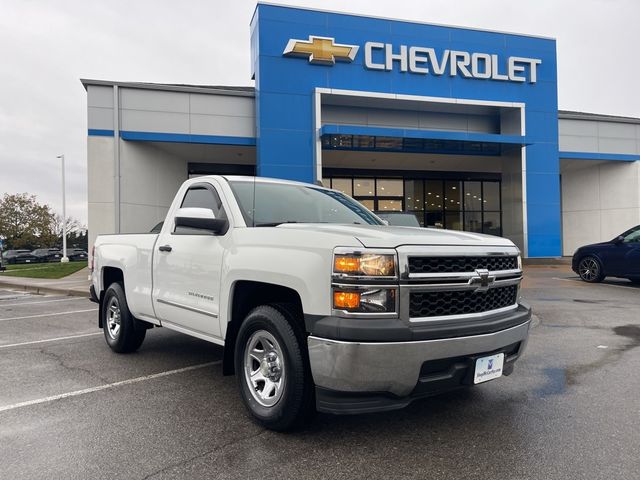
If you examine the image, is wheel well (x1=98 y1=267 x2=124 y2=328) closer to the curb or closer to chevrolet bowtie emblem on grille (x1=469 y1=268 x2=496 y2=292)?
chevrolet bowtie emblem on grille (x1=469 y1=268 x2=496 y2=292)

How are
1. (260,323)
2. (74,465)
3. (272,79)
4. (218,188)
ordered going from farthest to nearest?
1. (272,79)
2. (218,188)
3. (260,323)
4. (74,465)

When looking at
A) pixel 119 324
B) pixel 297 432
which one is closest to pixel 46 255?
pixel 119 324

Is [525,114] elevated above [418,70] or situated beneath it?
situated beneath

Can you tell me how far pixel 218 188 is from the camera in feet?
14.2

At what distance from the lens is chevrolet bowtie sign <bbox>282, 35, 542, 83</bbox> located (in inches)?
704

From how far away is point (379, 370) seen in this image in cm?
281

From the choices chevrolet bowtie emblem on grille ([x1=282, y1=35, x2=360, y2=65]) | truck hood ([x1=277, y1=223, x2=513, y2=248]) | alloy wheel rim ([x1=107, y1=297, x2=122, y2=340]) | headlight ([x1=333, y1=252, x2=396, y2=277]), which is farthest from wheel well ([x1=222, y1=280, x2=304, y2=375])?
chevrolet bowtie emblem on grille ([x1=282, y1=35, x2=360, y2=65])

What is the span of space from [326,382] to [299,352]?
0.29 m

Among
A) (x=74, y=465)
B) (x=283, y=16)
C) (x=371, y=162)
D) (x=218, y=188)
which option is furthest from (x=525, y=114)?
(x=74, y=465)

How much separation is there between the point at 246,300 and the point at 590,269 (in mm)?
12307

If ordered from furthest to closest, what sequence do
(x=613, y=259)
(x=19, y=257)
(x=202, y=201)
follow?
1. (x=19, y=257)
2. (x=613, y=259)
3. (x=202, y=201)

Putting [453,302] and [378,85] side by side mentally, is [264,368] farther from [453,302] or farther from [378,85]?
[378,85]

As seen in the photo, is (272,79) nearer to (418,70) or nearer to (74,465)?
(418,70)

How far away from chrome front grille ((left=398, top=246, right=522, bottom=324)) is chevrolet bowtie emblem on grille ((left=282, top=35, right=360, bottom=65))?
52.6 ft
